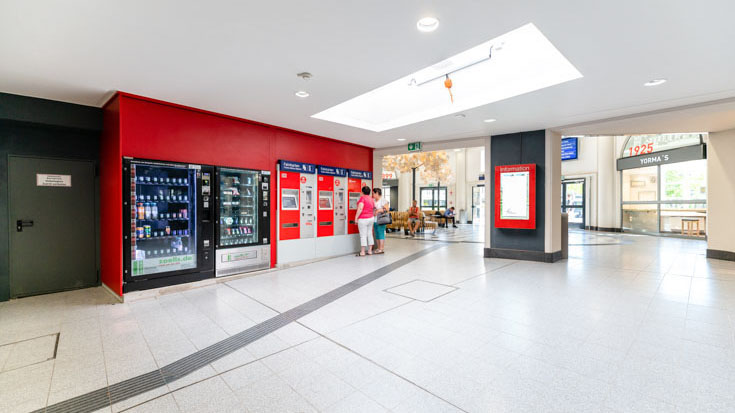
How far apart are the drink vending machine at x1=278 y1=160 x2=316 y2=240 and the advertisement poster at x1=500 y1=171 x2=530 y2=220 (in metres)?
4.17

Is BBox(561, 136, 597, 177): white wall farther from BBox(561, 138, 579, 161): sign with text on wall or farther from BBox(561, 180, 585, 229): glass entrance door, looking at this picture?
BBox(561, 180, 585, 229): glass entrance door

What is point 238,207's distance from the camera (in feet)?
18.6

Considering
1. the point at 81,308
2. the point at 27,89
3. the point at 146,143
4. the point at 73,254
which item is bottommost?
the point at 81,308

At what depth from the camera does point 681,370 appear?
2361 millimetres

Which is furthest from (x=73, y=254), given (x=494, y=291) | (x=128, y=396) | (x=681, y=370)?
(x=681, y=370)

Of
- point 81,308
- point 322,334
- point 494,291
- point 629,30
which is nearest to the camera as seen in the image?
point 629,30

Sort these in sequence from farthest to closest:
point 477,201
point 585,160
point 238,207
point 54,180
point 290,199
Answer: point 477,201 → point 585,160 → point 290,199 → point 238,207 → point 54,180

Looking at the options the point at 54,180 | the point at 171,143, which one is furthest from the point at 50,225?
the point at 171,143

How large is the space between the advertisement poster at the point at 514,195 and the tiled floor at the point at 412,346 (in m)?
1.92

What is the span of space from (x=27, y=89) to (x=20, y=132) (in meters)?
0.86

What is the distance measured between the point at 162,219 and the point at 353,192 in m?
4.32

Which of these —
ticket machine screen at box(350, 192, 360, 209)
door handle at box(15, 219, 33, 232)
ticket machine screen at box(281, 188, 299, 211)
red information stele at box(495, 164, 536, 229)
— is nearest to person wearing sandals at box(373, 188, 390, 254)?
ticket machine screen at box(350, 192, 360, 209)

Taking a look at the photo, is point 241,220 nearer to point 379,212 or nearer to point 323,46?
point 379,212

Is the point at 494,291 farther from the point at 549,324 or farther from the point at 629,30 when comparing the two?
the point at 629,30
